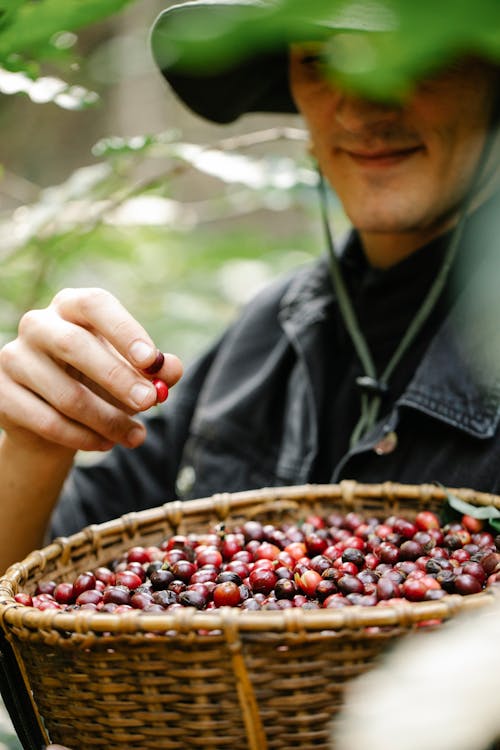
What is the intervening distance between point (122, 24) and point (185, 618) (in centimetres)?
518

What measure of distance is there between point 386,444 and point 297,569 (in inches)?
18.4

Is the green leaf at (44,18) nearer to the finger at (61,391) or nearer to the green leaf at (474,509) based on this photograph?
the finger at (61,391)

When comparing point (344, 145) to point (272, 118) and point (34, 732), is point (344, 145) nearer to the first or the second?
point (34, 732)

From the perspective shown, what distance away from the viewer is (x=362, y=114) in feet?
4.31

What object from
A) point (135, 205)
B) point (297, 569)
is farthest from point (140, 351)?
point (135, 205)

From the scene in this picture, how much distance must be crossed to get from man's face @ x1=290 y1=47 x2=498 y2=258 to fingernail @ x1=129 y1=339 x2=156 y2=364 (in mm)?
567

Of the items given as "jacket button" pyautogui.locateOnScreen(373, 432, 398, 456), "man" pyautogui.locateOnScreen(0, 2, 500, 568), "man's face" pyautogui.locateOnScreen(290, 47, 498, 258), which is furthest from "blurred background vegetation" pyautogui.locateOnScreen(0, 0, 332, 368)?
"jacket button" pyautogui.locateOnScreen(373, 432, 398, 456)

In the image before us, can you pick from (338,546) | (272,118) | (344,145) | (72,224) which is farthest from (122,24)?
(338,546)

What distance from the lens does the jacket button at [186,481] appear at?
1.60 meters

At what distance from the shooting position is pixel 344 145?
4.54ft

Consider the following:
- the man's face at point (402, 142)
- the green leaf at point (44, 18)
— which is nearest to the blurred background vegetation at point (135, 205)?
the green leaf at point (44, 18)

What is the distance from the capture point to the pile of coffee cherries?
32.3 inches

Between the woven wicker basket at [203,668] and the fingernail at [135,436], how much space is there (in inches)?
12.2

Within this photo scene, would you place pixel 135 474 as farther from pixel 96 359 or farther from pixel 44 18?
pixel 44 18
